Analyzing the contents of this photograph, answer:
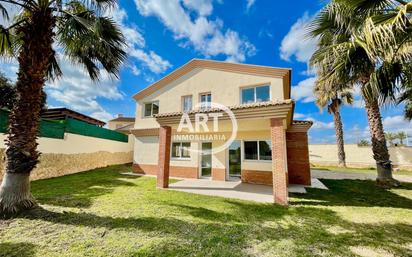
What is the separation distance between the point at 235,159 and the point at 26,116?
1147cm

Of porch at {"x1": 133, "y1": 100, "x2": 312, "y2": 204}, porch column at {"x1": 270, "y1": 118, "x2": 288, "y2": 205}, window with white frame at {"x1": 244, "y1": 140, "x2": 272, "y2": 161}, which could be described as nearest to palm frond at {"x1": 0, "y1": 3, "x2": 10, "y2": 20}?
porch at {"x1": 133, "y1": 100, "x2": 312, "y2": 204}

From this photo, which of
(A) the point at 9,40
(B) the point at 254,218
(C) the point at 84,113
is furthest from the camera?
(C) the point at 84,113

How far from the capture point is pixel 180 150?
15.1m

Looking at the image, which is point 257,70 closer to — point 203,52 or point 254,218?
point 203,52

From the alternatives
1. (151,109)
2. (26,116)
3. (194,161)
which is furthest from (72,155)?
(26,116)

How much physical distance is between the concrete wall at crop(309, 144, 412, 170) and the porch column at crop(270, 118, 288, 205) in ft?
83.5

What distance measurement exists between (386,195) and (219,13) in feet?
48.6

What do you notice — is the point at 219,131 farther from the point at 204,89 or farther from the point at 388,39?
the point at 388,39

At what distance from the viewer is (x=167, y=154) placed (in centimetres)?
1102

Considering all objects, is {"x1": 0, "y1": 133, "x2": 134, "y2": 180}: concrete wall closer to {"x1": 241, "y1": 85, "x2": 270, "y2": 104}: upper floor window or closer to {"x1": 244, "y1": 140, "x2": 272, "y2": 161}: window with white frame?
{"x1": 244, "y1": 140, "x2": 272, "y2": 161}: window with white frame

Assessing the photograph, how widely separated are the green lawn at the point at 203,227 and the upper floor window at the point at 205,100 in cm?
792

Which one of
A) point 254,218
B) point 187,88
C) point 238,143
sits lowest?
point 254,218

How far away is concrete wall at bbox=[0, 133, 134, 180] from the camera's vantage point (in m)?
12.2

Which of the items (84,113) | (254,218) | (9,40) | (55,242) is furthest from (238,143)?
(84,113)
